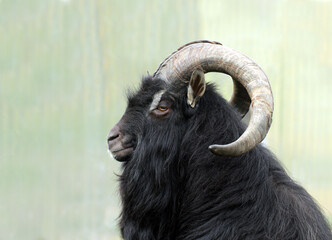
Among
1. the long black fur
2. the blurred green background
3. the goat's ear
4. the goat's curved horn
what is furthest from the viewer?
the blurred green background

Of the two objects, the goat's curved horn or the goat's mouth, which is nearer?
the goat's curved horn

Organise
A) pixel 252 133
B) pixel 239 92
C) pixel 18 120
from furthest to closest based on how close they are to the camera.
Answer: pixel 18 120 < pixel 239 92 < pixel 252 133

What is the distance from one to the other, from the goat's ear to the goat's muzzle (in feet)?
2.47

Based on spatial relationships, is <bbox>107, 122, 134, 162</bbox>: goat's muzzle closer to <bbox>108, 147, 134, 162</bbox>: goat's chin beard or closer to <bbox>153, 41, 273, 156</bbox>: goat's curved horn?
<bbox>108, 147, 134, 162</bbox>: goat's chin beard

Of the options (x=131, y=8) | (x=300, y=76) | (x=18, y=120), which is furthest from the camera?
(x=300, y=76)

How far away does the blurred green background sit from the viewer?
467 inches

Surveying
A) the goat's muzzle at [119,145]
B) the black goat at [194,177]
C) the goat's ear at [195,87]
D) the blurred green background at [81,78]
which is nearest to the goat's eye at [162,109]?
the black goat at [194,177]

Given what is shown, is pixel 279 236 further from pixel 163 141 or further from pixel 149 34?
pixel 149 34

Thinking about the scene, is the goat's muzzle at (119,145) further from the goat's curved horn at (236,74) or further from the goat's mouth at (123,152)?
the goat's curved horn at (236,74)

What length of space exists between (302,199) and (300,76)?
30.6 feet

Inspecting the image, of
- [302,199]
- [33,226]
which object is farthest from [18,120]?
[302,199]

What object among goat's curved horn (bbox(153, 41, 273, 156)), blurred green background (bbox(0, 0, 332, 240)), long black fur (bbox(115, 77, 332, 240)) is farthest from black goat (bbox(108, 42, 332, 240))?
blurred green background (bbox(0, 0, 332, 240))

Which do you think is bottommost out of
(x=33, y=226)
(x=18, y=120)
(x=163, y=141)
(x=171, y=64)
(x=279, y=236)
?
(x=33, y=226)

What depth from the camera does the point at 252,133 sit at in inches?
193
